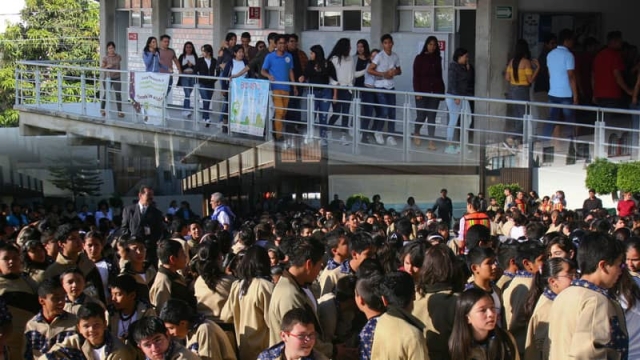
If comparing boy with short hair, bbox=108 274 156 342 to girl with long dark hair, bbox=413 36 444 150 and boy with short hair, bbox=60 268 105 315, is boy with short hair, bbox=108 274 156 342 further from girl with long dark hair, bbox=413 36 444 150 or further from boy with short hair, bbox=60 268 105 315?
girl with long dark hair, bbox=413 36 444 150

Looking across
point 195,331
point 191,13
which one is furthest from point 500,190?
point 191,13

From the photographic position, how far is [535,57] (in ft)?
68.2

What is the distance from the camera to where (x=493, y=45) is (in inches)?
786

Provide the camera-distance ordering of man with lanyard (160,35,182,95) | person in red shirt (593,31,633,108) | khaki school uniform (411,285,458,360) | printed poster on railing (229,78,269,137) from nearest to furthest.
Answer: khaki school uniform (411,285,458,360) → person in red shirt (593,31,633,108) → printed poster on railing (229,78,269,137) → man with lanyard (160,35,182,95)

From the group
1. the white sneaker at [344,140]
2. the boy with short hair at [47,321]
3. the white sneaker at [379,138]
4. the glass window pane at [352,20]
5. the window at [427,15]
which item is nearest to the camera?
the boy with short hair at [47,321]

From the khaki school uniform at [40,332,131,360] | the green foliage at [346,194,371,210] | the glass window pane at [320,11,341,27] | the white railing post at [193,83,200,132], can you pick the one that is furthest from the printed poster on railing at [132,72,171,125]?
the khaki school uniform at [40,332,131,360]

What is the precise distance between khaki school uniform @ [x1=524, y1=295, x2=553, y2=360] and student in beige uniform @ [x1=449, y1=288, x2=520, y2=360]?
21.6 inches

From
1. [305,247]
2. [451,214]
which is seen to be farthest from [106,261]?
[451,214]

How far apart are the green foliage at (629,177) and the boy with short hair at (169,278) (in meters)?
8.38

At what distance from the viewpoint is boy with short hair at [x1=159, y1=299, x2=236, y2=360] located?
260 inches

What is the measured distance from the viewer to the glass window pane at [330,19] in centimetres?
2341

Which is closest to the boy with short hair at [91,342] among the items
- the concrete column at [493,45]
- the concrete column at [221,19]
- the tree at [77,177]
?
the concrete column at [493,45]

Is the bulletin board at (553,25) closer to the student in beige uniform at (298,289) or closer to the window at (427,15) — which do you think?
the window at (427,15)

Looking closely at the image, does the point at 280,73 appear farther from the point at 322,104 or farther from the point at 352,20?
the point at 352,20
